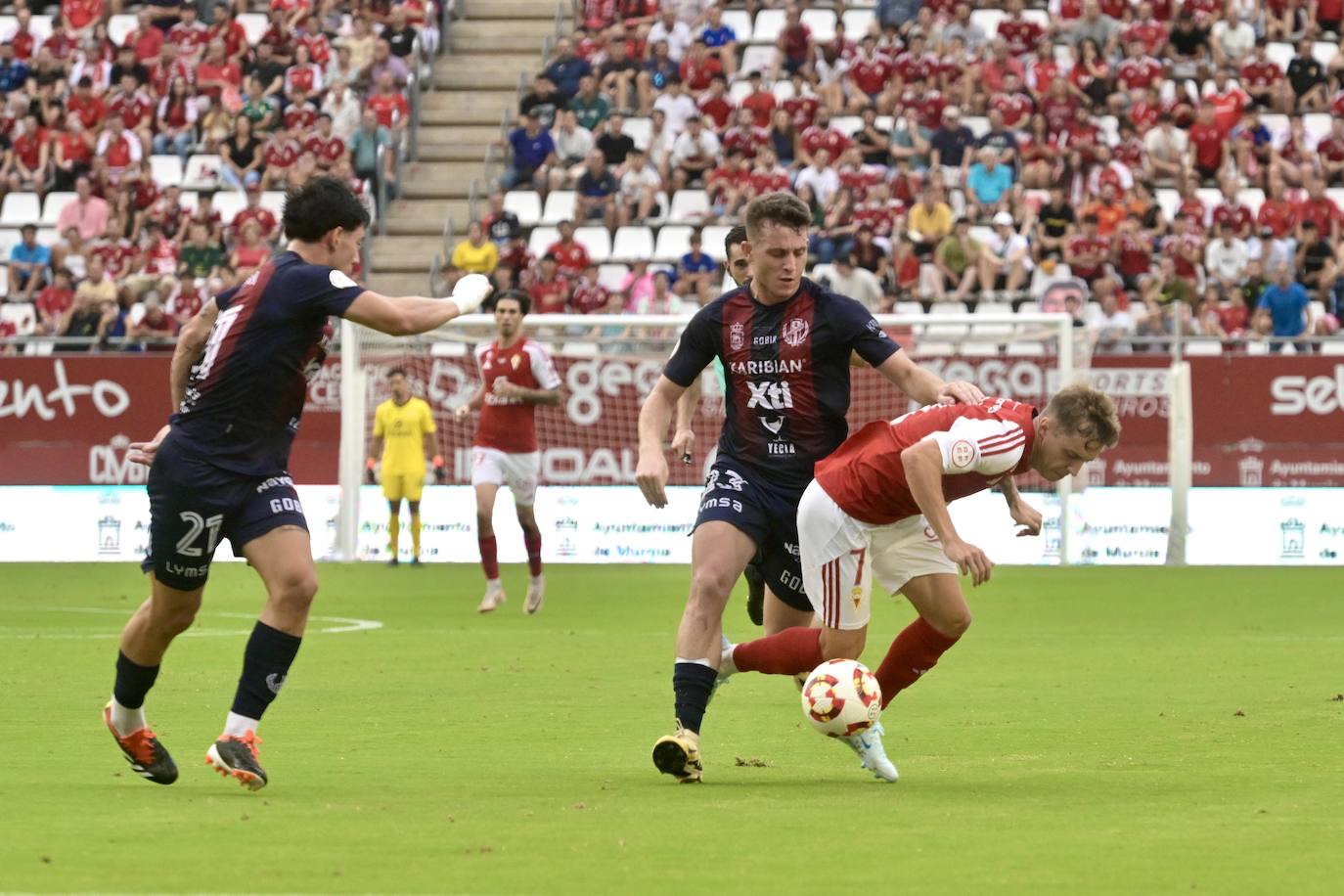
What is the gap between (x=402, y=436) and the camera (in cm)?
2227

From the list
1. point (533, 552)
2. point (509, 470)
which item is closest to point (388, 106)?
point (509, 470)

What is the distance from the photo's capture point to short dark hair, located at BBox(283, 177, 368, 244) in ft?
24.9

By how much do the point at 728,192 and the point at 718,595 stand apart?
2025 centimetres

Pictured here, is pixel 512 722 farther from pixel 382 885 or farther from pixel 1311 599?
pixel 1311 599

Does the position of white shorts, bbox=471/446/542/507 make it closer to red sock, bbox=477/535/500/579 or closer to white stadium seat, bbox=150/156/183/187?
red sock, bbox=477/535/500/579

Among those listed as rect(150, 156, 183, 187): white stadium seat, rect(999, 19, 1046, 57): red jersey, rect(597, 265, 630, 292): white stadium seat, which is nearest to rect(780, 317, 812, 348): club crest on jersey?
rect(597, 265, 630, 292): white stadium seat

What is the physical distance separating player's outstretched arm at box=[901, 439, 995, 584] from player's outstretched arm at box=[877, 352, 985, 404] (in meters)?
0.32

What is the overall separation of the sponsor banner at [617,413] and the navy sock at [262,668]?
1660cm

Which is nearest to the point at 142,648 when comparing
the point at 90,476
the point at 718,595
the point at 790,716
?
the point at 718,595

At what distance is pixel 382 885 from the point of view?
552 cm

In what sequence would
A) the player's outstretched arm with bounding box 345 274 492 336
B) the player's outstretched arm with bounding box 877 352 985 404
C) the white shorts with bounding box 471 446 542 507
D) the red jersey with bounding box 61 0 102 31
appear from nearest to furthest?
the player's outstretched arm with bounding box 345 274 492 336
the player's outstretched arm with bounding box 877 352 985 404
the white shorts with bounding box 471 446 542 507
the red jersey with bounding box 61 0 102 31

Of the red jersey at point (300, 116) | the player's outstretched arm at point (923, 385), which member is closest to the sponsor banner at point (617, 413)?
the red jersey at point (300, 116)

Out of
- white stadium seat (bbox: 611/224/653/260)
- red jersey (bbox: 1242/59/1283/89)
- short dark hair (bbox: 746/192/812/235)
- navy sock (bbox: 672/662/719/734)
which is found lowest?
navy sock (bbox: 672/662/719/734)

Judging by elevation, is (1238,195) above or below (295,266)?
above
